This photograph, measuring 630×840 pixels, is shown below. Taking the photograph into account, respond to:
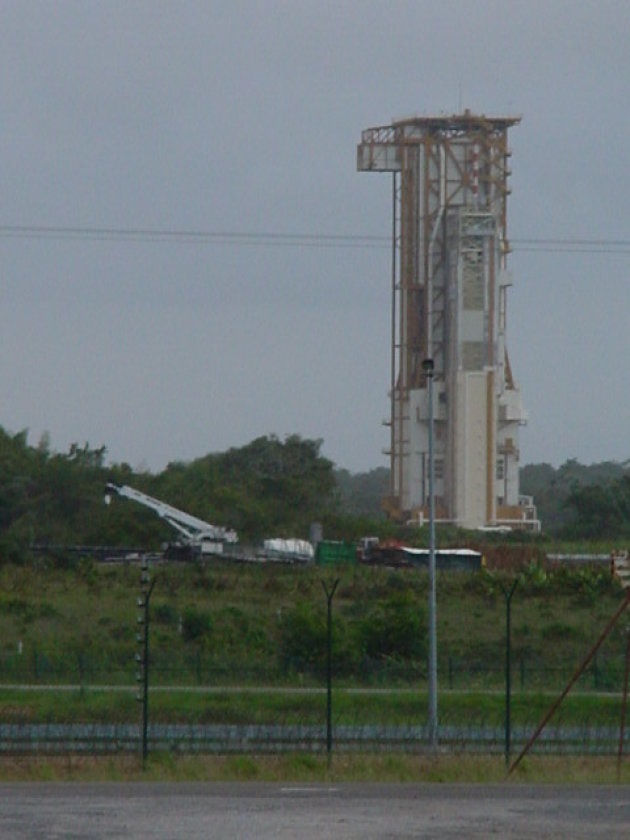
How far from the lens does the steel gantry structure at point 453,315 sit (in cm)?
8269

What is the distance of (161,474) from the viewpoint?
307 ft

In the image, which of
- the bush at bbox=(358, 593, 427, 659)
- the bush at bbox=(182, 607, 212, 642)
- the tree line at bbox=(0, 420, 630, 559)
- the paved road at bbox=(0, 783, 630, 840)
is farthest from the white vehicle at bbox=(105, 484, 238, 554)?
the paved road at bbox=(0, 783, 630, 840)

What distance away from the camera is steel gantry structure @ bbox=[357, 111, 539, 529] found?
82688mm

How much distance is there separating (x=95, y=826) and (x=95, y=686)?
17614 millimetres

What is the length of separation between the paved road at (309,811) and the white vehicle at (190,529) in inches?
1897

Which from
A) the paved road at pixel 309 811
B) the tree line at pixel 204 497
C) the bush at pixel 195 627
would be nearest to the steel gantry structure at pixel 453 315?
the tree line at pixel 204 497

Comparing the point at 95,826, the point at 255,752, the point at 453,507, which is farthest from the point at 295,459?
the point at 95,826

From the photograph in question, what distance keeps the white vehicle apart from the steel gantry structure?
15323 millimetres

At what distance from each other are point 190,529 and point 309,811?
54.2 metres

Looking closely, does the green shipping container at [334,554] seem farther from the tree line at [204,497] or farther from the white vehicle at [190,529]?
the tree line at [204,497]

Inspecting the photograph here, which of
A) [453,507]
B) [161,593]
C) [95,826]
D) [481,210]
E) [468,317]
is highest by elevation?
[481,210]

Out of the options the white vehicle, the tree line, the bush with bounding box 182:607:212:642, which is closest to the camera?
the bush with bounding box 182:607:212:642

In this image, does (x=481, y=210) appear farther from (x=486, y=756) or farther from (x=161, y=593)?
(x=486, y=756)

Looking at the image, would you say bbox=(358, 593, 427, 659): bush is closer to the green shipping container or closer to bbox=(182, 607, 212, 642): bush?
bbox=(182, 607, 212, 642): bush
